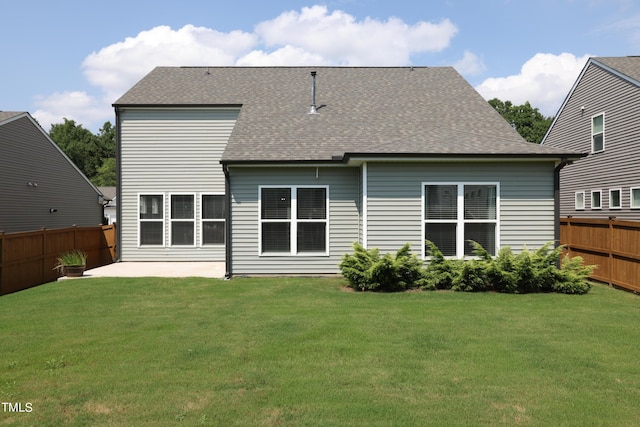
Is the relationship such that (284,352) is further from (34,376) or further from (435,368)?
(34,376)

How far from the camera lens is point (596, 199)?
16.9m

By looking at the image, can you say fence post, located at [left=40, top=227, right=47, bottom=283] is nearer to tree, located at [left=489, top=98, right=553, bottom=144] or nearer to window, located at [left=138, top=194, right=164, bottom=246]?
window, located at [left=138, top=194, right=164, bottom=246]

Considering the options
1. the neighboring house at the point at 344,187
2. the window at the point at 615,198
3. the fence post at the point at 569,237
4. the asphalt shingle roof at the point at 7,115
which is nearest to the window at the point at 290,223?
the neighboring house at the point at 344,187

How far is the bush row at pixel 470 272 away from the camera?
887 centimetres

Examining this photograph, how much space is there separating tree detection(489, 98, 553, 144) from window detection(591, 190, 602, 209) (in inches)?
1469

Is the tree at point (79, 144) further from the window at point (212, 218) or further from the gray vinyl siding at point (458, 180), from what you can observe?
the gray vinyl siding at point (458, 180)

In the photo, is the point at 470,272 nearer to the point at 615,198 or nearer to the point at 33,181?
the point at 615,198

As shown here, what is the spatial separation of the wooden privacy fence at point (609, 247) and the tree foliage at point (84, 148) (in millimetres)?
57197

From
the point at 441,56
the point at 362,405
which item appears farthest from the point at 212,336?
the point at 441,56

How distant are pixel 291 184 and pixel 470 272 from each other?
4840 mm

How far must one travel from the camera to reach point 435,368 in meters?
4.57

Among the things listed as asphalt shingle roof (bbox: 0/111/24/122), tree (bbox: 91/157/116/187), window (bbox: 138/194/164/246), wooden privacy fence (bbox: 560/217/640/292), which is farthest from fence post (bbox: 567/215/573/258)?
tree (bbox: 91/157/116/187)

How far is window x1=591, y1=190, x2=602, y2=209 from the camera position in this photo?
54.1ft

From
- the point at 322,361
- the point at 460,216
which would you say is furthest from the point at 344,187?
the point at 322,361
